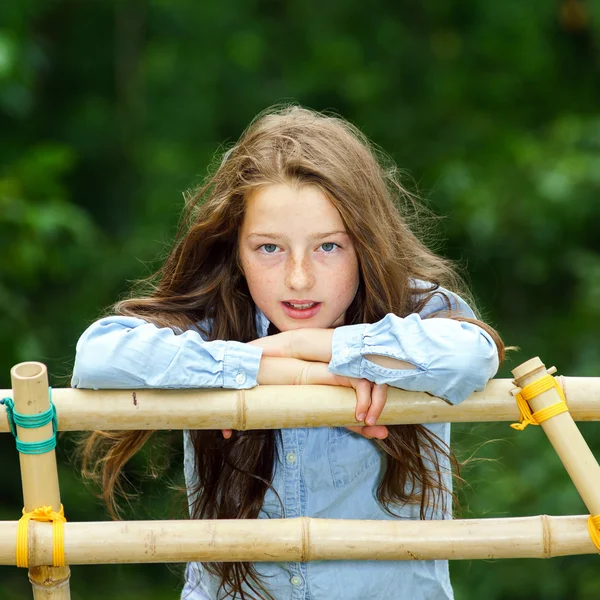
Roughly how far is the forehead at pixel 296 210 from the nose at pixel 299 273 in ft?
0.16

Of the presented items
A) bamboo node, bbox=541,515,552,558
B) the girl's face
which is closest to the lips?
the girl's face

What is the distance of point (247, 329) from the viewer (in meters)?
1.72

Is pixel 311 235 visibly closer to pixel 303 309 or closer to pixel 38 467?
pixel 303 309

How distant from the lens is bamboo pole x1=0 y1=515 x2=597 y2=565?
4.45ft

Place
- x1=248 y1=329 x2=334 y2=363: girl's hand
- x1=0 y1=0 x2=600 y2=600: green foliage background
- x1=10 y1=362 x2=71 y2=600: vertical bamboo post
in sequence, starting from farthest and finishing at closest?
1. x1=0 y1=0 x2=600 y2=600: green foliage background
2. x1=248 y1=329 x2=334 y2=363: girl's hand
3. x1=10 y1=362 x2=71 y2=600: vertical bamboo post

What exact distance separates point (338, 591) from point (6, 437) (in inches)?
97.3

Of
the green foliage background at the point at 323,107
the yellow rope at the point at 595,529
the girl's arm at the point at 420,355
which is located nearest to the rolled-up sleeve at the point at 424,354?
the girl's arm at the point at 420,355

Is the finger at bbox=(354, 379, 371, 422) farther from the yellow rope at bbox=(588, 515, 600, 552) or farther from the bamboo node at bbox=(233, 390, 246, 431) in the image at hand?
the yellow rope at bbox=(588, 515, 600, 552)

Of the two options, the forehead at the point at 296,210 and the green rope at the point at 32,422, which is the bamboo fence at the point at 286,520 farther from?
the forehead at the point at 296,210

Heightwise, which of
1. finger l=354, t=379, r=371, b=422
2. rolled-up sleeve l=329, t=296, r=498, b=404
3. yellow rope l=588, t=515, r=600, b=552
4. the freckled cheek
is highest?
the freckled cheek

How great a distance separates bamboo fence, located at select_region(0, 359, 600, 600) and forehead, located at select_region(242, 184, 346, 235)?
30cm

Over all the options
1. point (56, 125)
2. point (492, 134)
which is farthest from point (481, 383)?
point (56, 125)

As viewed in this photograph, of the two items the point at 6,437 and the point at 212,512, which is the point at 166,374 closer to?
the point at 212,512

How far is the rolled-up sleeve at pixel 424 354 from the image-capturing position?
1.33m
